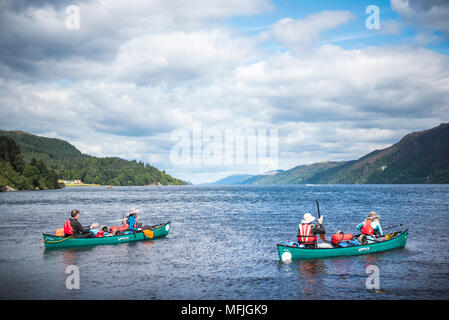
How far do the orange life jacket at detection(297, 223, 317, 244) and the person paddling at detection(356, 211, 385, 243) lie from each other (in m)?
4.93

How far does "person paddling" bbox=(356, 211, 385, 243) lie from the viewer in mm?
29547

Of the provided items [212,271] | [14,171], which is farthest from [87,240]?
[14,171]

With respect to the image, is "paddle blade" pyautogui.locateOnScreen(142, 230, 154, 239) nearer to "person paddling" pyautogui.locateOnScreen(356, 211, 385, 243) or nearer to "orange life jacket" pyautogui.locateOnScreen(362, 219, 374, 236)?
"person paddling" pyautogui.locateOnScreen(356, 211, 385, 243)

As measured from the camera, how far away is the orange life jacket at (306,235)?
88.0 ft

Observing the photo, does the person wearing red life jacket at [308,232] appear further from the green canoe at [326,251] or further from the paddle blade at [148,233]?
the paddle blade at [148,233]

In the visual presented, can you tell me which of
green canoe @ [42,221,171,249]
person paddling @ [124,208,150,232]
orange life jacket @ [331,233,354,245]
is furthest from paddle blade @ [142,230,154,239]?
orange life jacket @ [331,233,354,245]

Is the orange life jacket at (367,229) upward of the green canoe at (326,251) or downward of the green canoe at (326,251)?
upward

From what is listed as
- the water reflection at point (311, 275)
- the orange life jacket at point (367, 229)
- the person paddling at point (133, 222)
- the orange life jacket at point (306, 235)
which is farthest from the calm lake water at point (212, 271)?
the orange life jacket at point (367, 229)

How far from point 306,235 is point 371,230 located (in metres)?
7.13

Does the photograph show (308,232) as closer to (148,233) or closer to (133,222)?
(148,233)

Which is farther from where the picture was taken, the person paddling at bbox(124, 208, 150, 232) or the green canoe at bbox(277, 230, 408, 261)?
the person paddling at bbox(124, 208, 150, 232)

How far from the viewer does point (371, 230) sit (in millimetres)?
30312

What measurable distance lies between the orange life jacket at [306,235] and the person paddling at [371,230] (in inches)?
194

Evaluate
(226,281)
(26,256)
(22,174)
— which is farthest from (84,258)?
(22,174)
